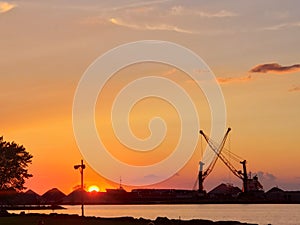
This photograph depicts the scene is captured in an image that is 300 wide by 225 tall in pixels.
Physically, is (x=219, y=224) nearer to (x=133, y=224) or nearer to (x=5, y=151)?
(x=133, y=224)

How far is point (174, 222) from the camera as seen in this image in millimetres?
73938

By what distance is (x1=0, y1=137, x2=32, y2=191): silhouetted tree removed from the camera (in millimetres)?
130500

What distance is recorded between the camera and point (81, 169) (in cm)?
9069

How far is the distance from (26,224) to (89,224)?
651 cm

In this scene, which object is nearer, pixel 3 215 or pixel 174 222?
pixel 174 222

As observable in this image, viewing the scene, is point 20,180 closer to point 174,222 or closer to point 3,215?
point 3,215

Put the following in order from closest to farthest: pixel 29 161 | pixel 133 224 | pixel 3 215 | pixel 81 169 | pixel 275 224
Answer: pixel 133 224 → pixel 81 169 → pixel 3 215 → pixel 275 224 → pixel 29 161

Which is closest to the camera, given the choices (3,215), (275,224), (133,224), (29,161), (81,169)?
(133,224)

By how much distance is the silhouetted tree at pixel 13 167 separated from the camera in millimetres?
130500

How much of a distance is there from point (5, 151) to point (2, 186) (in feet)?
21.5

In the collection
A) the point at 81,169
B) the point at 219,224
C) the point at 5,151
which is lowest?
the point at 219,224

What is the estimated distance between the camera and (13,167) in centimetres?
13238

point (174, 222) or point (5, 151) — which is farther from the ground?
point (5, 151)

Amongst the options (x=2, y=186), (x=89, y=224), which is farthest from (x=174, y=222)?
(x=2, y=186)
